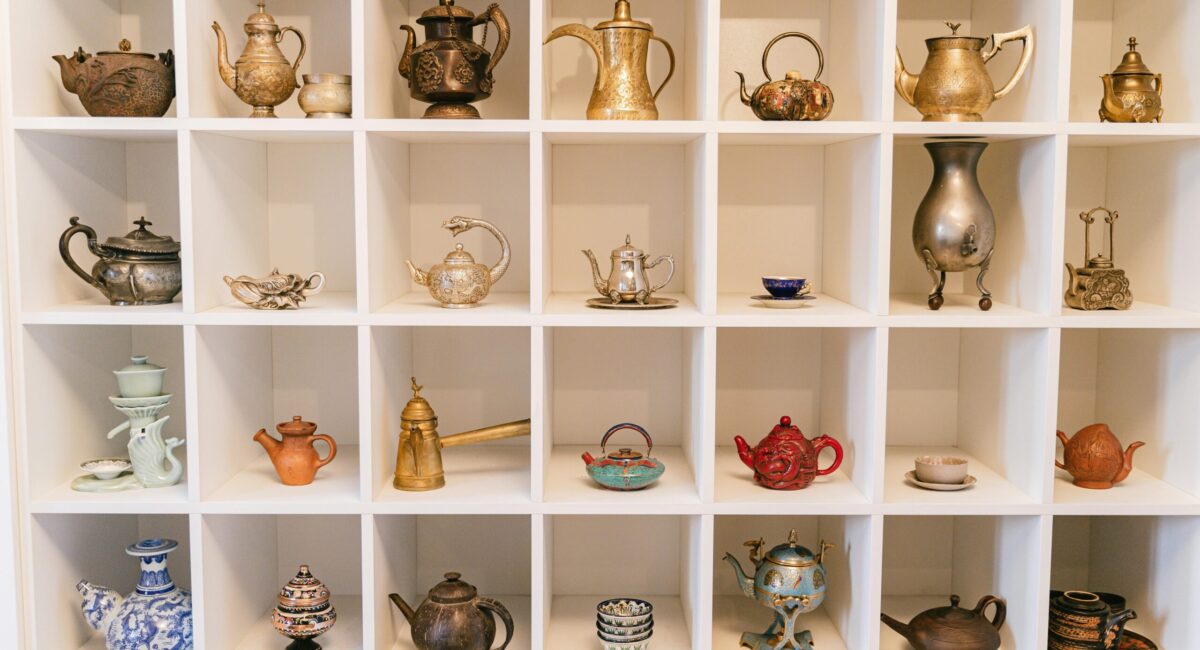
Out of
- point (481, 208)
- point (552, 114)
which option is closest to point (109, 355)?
point (481, 208)

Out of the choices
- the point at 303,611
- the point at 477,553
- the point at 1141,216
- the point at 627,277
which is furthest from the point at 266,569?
the point at 1141,216

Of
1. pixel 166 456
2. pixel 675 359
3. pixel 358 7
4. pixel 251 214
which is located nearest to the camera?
pixel 358 7

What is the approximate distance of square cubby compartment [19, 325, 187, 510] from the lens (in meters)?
1.85

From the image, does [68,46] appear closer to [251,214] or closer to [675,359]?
[251,214]

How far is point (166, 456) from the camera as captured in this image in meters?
1.94

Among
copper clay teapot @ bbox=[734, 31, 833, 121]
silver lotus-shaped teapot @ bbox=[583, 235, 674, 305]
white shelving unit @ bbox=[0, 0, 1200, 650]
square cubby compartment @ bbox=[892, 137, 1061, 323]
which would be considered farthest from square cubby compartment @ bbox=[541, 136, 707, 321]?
square cubby compartment @ bbox=[892, 137, 1061, 323]

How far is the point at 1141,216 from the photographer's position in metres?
2.08

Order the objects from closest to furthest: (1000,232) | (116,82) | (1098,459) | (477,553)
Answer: (116,82) < (1098,459) < (1000,232) < (477,553)

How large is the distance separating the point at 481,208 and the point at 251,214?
467 millimetres

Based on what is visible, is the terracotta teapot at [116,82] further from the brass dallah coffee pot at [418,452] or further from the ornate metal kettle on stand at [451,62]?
the brass dallah coffee pot at [418,452]

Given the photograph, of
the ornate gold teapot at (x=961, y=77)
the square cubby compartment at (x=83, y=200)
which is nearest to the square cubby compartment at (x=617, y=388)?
the ornate gold teapot at (x=961, y=77)

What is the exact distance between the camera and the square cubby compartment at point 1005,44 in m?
1.84

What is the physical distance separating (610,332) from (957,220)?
0.75 m

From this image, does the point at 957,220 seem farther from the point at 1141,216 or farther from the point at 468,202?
the point at 468,202
